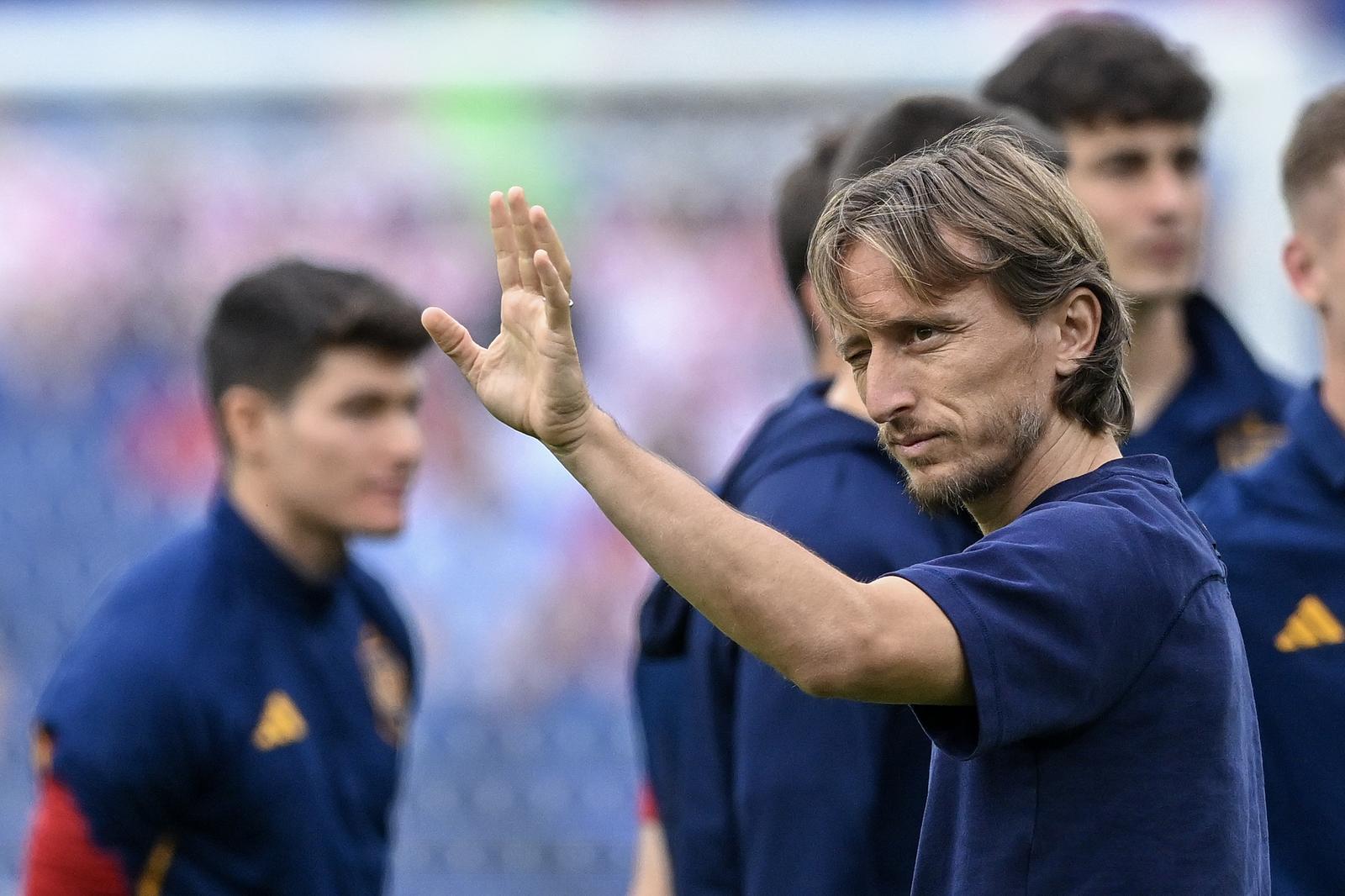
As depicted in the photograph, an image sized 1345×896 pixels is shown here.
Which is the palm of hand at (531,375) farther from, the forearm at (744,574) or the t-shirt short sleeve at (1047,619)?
the t-shirt short sleeve at (1047,619)

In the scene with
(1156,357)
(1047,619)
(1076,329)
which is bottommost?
(1156,357)

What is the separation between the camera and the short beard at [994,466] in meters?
1.84

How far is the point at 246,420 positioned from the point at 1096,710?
2668 millimetres

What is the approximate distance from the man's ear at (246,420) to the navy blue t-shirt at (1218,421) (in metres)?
1.89

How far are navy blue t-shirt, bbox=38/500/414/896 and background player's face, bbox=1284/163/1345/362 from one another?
2042 mm

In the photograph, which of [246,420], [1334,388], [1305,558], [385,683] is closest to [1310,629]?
[1305,558]

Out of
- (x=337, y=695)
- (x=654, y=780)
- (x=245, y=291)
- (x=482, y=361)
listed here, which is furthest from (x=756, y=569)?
(x=245, y=291)

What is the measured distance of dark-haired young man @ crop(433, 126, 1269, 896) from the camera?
1658 mm

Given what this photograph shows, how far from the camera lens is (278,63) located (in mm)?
7004

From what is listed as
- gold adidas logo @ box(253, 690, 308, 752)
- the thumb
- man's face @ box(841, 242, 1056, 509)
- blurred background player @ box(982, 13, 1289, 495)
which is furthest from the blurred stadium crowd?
man's face @ box(841, 242, 1056, 509)

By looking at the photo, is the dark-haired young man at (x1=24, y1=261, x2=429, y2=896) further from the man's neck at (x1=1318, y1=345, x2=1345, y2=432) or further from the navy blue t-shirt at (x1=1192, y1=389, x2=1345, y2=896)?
the man's neck at (x1=1318, y1=345, x2=1345, y2=432)

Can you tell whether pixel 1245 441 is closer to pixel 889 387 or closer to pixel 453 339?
pixel 889 387

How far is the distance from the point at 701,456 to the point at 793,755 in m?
4.26

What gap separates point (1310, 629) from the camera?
266 cm
